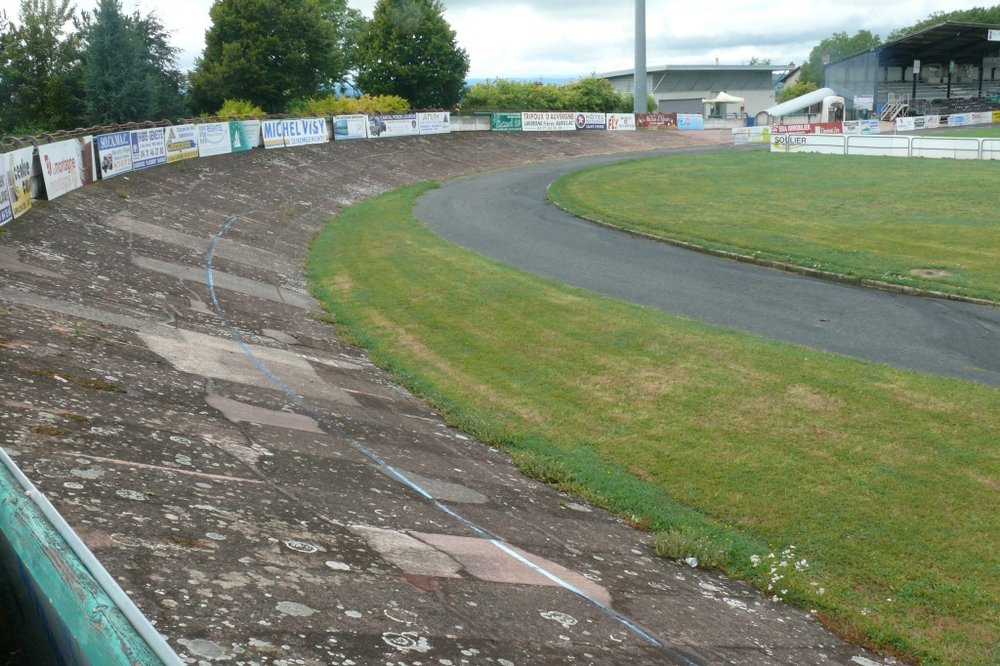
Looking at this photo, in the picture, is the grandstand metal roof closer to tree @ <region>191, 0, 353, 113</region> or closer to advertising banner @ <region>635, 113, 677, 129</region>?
advertising banner @ <region>635, 113, 677, 129</region>

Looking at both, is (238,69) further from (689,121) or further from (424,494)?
(424,494)

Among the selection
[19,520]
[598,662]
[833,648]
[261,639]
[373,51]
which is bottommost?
[833,648]

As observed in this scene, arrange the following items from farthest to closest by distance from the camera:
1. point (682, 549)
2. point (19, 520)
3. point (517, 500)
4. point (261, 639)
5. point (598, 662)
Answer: point (517, 500) → point (682, 549) → point (598, 662) → point (261, 639) → point (19, 520)

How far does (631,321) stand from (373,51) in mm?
62667

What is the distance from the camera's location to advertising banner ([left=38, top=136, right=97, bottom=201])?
25.7m

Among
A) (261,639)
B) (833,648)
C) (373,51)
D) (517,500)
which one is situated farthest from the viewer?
(373,51)

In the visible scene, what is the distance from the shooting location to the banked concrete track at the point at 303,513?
656cm

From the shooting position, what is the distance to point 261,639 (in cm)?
585

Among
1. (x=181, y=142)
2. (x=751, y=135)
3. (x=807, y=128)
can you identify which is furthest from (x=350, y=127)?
(x=751, y=135)

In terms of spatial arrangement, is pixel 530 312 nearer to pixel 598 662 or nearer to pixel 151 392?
A: pixel 151 392

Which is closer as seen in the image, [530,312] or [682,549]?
[682,549]

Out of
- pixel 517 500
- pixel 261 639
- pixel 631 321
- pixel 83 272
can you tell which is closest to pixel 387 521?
pixel 517 500

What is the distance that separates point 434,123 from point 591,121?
18011 mm

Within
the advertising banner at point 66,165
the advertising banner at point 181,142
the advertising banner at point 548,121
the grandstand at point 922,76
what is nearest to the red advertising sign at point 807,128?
the advertising banner at point 548,121
